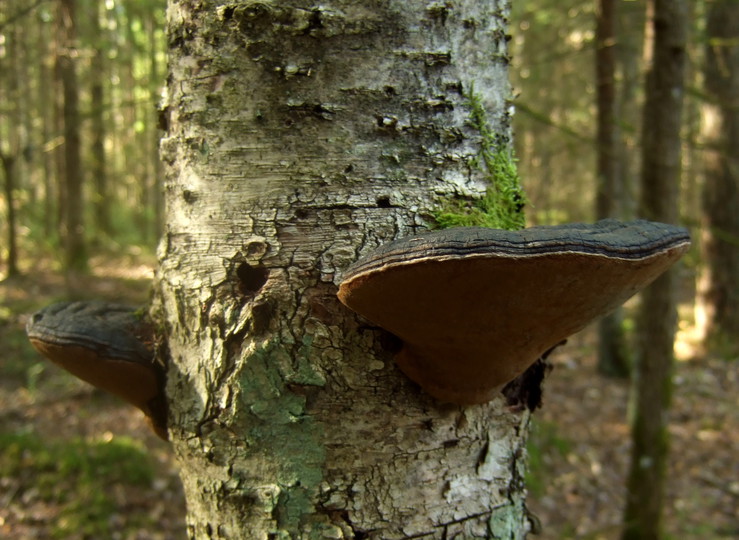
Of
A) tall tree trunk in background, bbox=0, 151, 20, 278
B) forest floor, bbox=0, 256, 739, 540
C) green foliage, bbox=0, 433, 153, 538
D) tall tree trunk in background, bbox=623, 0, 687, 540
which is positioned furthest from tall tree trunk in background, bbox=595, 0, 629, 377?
tall tree trunk in background, bbox=0, 151, 20, 278

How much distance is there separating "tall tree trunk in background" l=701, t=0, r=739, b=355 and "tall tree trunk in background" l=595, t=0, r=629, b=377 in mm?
2064

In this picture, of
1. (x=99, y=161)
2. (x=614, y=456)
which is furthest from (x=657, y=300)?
(x=99, y=161)

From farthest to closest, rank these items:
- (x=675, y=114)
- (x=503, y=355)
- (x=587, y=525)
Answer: (x=587, y=525)
(x=675, y=114)
(x=503, y=355)

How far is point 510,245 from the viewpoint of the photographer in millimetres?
887

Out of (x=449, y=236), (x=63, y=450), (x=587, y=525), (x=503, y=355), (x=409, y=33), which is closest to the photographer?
(x=449, y=236)

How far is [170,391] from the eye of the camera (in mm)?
1366

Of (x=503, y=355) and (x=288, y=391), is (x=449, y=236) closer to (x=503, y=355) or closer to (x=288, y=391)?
(x=503, y=355)

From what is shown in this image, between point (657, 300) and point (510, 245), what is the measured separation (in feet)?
12.8

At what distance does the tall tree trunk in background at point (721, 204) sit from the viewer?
9258 millimetres

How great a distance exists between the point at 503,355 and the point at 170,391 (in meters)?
0.79

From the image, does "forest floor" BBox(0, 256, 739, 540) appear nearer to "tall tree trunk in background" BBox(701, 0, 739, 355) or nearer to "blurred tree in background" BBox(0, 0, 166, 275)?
"tall tree trunk in background" BBox(701, 0, 739, 355)

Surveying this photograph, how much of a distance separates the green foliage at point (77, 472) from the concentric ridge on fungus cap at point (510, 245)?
167 inches

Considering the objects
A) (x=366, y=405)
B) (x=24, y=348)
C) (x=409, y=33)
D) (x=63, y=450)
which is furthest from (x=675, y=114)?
(x=24, y=348)

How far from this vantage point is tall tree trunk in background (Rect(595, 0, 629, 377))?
6586 millimetres
